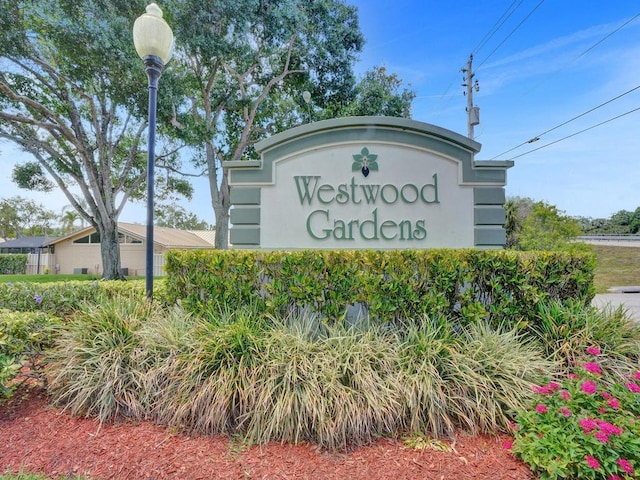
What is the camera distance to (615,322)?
3.66 m

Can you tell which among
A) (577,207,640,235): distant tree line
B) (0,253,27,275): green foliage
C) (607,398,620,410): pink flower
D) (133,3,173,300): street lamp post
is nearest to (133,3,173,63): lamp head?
(133,3,173,300): street lamp post

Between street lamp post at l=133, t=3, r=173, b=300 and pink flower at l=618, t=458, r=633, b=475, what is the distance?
200 inches

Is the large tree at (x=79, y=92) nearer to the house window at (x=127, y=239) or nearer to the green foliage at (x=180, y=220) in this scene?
the house window at (x=127, y=239)

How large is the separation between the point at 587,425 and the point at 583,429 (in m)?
0.05

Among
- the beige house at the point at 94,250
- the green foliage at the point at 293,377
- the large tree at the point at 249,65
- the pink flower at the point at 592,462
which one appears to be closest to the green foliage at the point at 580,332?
the green foliage at the point at 293,377

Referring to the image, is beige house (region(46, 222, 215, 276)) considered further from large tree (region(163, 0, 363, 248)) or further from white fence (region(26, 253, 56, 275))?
large tree (region(163, 0, 363, 248))

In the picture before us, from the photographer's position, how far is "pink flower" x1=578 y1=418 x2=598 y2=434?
242 centimetres

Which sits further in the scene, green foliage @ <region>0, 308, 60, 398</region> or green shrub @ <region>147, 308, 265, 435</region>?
green foliage @ <region>0, 308, 60, 398</region>

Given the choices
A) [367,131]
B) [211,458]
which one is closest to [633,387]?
[211,458]

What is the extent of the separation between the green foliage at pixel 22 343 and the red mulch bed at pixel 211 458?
1.80 feet

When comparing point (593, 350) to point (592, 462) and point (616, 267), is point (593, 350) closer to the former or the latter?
point (592, 462)

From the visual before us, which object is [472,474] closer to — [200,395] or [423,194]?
[200,395]

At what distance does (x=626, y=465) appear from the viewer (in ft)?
7.39

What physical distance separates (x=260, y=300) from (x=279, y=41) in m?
12.1
